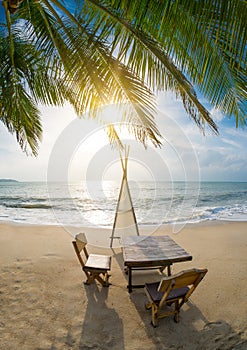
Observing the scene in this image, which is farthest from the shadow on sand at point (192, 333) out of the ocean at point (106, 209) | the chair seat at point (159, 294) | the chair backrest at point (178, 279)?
the ocean at point (106, 209)

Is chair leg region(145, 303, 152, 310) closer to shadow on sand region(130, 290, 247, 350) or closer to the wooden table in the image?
shadow on sand region(130, 290, 247, 350)

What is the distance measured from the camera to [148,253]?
3.61 meters

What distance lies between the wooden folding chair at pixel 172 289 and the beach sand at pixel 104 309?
0.44 ft

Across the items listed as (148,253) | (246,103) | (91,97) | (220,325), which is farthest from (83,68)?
(220,325)

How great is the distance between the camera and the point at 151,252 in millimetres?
3648

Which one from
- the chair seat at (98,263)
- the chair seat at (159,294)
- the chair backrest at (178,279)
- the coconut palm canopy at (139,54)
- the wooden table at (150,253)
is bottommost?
the chair seat at (159,294)

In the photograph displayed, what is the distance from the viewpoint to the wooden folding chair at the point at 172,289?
2.38 metres

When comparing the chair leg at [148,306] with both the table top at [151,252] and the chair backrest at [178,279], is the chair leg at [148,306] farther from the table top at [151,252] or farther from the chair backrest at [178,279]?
the chair backrest at [178,279]

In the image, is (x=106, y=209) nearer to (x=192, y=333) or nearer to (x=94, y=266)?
(x=94, y=266)

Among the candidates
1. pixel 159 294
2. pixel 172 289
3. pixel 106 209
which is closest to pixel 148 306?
pixel 159 294

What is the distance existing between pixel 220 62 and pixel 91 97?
1.88 meters

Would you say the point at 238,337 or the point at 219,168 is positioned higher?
the point at 219,168

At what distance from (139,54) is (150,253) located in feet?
8.94

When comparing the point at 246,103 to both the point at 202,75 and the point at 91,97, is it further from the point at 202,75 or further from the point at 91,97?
the point at 91,97
